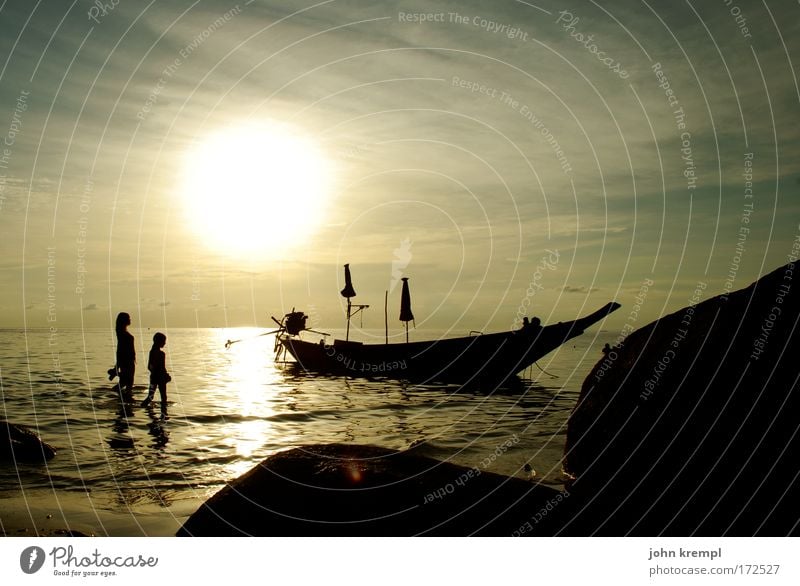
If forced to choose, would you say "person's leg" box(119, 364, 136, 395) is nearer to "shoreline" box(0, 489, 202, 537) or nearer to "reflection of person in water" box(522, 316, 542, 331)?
"shoreline" box(0, 489, 202, 537)

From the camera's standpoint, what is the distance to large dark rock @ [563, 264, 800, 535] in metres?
7.17

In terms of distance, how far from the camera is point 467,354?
129 ft

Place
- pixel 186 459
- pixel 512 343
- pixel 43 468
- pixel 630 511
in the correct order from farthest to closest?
pixel 512 343 → pixel 186 459 → pixel 43 468 → pixel 630 511

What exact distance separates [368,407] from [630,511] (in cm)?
1811

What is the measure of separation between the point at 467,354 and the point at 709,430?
104ft

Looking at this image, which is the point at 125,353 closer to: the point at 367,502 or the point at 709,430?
the point at 367,502

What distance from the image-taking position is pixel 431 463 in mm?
7961

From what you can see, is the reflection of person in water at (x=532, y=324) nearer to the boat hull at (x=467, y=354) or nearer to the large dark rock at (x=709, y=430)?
the boat hull at (x=467, y=354)

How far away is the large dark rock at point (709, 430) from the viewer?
7.17 meters

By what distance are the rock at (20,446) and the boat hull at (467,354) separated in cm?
2664

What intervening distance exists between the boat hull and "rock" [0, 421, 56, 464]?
87.4 ft

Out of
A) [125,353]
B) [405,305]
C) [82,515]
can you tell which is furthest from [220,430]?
[405,305]
